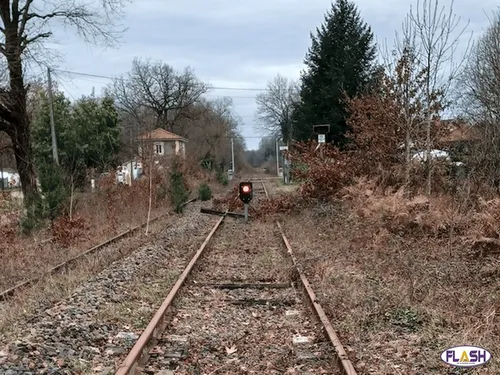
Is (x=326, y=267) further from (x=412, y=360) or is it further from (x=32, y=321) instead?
(x=32, y=321)

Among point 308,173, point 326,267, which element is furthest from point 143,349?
point 308,173

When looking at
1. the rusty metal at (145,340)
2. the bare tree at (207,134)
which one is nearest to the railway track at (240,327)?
the rusty metal at (145,340)

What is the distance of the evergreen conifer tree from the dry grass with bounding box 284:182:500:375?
20575mm

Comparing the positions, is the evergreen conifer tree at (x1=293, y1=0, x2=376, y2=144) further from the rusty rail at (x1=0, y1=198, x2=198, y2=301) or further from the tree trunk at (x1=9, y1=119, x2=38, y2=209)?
the rusty rail at (x1=0, y1=198, x2=198, y2=301)

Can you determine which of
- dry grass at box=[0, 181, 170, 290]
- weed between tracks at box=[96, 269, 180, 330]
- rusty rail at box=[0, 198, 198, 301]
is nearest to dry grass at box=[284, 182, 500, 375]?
weed between tracks at box=[96, 269, 180, 330]

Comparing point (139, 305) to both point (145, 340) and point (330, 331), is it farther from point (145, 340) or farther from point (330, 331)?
point (330, 331)

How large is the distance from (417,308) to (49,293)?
556cm

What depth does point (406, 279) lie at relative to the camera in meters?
7.89

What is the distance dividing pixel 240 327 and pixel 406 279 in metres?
2.85

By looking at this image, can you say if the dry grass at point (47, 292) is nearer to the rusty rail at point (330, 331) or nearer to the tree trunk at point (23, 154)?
the rusty rail at point (330, 331)

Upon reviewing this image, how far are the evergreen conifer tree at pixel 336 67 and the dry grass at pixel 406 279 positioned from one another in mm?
20575

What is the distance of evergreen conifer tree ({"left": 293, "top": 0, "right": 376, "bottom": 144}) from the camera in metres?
34.0

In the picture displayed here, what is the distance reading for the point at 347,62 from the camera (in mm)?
33656

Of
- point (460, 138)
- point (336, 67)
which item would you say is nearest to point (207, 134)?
point (336, 67)
